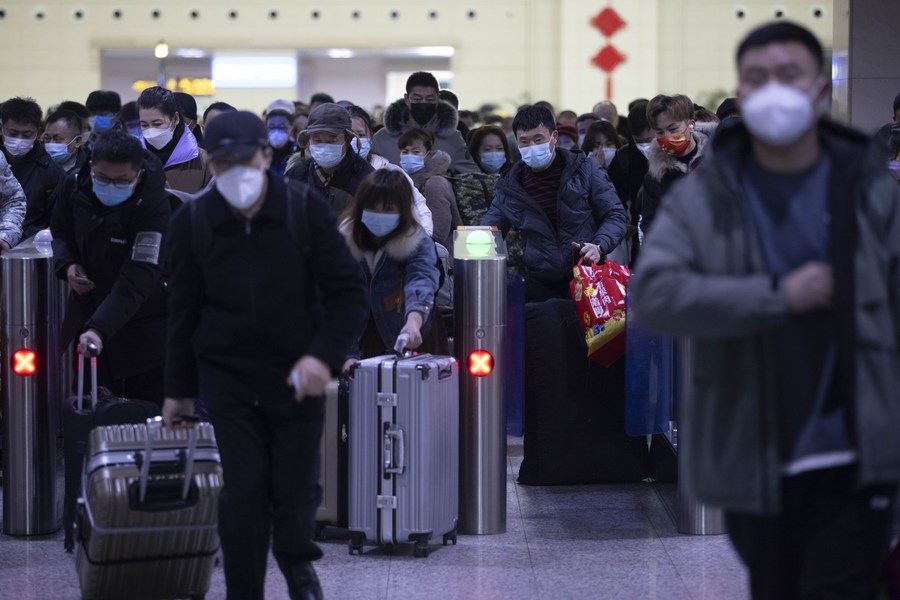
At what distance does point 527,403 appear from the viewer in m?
6.45

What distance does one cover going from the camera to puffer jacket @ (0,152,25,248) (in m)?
6.24

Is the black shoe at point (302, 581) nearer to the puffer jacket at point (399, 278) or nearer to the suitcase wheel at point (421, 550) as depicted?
the suitcase wheel at point (421, 550)

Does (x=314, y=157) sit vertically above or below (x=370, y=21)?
below

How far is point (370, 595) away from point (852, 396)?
2.53 m

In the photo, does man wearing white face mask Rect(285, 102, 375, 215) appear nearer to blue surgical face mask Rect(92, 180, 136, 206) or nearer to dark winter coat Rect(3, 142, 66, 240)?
blue surgical face mask Rect(92, 180, 136, 206)

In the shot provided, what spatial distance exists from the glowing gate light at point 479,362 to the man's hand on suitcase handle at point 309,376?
196cm

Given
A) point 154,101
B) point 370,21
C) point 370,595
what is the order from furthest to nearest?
point 370,21 < point 154,101 < point 370,595

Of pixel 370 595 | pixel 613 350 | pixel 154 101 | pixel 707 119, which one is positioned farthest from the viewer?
pixel 707 119

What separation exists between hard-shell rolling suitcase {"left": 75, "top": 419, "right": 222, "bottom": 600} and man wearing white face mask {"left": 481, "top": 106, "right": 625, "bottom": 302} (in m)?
2.51

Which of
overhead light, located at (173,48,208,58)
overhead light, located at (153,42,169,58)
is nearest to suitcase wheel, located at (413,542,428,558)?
overhead light, located at (153,42,169,58)

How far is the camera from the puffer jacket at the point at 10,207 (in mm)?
6242

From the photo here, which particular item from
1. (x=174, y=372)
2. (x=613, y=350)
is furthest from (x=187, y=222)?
(x=613, y=350)

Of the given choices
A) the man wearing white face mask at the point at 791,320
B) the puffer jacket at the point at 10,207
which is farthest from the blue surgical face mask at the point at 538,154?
the man wearing white face mask at the point at 791,320

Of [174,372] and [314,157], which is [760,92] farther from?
[314,157]
